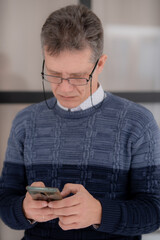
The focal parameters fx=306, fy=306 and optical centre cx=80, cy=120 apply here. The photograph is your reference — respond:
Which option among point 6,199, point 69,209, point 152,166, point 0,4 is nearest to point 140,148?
point 152,166

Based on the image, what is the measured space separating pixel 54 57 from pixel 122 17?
1.07 m

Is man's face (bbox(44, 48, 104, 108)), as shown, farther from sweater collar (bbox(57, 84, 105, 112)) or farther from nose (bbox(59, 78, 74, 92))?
sweater collar (bbox(57, 84, 105, 112))

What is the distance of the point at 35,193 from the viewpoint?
1.05 meters

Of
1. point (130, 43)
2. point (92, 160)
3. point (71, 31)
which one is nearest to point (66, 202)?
point (92, 160)

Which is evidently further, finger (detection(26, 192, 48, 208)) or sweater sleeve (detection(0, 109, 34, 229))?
sweater sleeve (detection(0, 109, 34, 229))

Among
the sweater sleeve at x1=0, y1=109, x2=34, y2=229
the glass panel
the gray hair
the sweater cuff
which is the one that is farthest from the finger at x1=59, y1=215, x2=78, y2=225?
the glass panel

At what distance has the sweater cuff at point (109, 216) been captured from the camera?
1.17m

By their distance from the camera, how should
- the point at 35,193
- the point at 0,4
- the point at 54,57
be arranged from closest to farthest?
the point at 35,193 → the point at 54,57 → the point at 0,4

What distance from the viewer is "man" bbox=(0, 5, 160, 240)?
1.17 meters

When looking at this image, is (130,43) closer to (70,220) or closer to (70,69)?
(70,69)

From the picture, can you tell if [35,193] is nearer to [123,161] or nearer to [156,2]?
[123,161]

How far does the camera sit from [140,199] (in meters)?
1.28

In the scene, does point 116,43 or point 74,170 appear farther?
point 116,43

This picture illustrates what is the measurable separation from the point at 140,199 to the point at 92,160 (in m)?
0.26
